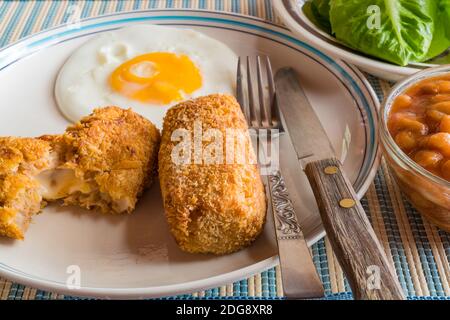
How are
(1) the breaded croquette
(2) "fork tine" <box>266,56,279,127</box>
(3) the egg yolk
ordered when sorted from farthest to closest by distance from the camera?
(3) the egg yolk → (2) "fork tine" <box>266,56,279,127</box> → (1) the breaded croquette

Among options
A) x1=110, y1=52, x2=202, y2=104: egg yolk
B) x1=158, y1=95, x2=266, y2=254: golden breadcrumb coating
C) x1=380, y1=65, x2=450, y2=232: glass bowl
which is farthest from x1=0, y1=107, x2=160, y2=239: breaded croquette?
x1=380, y1=65, x2=450, y2=232: glass bowl

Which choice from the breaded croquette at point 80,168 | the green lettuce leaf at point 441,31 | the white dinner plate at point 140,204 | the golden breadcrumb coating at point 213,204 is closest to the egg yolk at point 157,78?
the white dinner plate at point 140,204

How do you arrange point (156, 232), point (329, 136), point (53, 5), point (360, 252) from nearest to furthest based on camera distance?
1. point (360, 252)
2. point (156, 232)
3. point (329, 136)
4. point (53, 5)

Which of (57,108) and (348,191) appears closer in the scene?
(348,191)

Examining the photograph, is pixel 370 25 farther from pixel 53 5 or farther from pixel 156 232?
pixel 53 5

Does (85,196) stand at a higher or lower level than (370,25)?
lower

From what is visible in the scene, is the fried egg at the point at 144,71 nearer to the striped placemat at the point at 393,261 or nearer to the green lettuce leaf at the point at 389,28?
the green lettuce leaf at the point at 389,28

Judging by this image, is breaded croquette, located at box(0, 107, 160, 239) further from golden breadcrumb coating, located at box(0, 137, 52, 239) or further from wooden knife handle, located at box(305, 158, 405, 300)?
wooden knife handle, located at box(305, 158, 405, 300)

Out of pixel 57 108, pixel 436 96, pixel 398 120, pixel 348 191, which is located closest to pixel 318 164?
pixel 348 191
